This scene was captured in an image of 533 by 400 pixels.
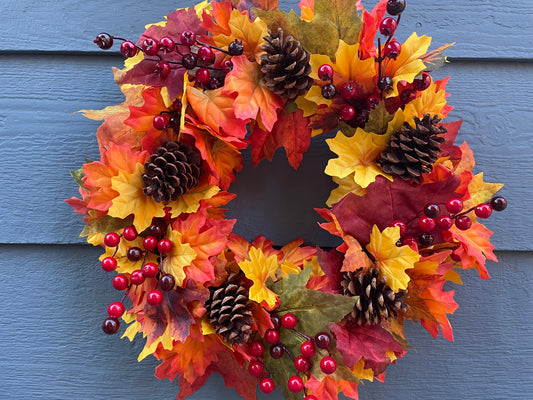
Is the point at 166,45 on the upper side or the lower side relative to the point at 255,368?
upper

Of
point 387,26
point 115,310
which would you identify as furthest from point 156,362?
point 387,26

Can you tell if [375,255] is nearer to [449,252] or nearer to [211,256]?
[449,252]

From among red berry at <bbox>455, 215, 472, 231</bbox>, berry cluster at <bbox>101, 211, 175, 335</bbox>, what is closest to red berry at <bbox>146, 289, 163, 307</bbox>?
berry cluster at <bbox>101, 211, 175, 335</bbox>

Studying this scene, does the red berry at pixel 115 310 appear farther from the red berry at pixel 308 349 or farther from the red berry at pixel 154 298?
the red berry at pixel 308 349

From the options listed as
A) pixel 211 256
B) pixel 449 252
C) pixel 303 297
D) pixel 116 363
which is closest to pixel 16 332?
pixel 116 363

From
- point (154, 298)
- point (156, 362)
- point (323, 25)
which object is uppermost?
point (323, 25)

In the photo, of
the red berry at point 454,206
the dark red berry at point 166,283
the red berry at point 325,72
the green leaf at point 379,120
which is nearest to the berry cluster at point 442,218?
the red berry at point 454,206

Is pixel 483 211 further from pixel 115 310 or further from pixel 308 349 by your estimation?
pixel 115 310
